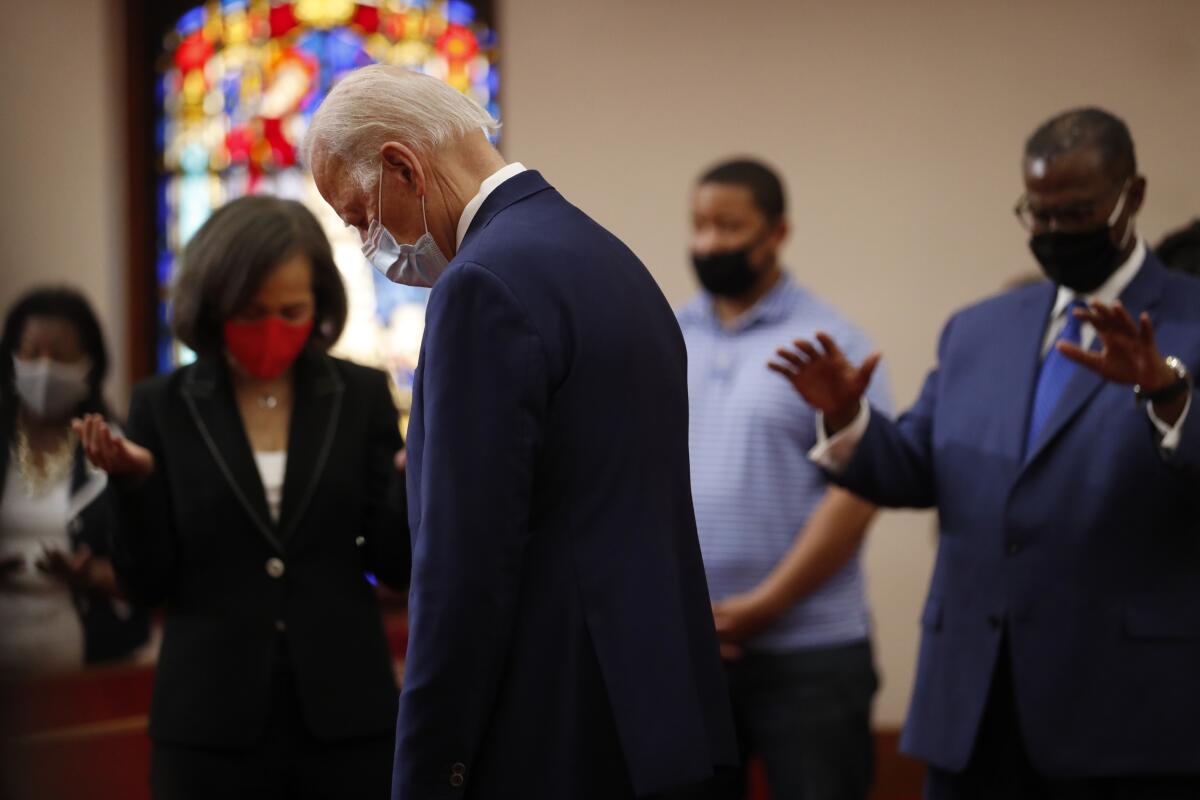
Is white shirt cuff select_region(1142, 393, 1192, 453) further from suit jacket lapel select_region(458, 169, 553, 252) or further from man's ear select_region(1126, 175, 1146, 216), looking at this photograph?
suit jacket lapel select_region(458, 169, 553, 252)

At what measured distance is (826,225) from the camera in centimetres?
534

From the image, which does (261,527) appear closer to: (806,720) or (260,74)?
(806,720)

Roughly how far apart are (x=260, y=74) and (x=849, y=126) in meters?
2.15

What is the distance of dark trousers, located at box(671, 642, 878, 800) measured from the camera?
297 cm

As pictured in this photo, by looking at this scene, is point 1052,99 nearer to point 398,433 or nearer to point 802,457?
point 802,457


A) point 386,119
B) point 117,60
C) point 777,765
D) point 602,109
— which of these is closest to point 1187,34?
point 602,109

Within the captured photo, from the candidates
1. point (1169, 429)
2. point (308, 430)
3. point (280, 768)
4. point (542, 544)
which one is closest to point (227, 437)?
point (308, 430)

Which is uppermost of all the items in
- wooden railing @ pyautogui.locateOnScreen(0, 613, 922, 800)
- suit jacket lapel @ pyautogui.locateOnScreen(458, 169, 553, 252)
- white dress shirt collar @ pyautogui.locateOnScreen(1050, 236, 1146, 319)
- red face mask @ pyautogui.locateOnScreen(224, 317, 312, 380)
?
suit jacket lapel @ pyautogui.locateOnScreen(458, 169, 553, 252)

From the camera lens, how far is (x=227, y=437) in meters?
2.55

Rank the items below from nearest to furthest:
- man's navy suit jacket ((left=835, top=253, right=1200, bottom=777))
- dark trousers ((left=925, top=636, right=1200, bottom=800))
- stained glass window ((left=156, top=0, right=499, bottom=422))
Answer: man's navy suit jacket ((left=835, top=253, right=1200, bottom=777)) → dark trousers ((left=925, top=636, right=1200, bottom=800)) → stained glass window ((left=156, top=0, right=499, bottom=422))

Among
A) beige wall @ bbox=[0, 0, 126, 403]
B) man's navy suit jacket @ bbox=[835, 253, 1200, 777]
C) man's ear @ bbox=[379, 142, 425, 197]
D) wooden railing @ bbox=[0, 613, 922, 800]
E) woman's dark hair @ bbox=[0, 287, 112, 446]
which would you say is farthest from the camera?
beige wall @ bbox=[0, 0, 126, 403]

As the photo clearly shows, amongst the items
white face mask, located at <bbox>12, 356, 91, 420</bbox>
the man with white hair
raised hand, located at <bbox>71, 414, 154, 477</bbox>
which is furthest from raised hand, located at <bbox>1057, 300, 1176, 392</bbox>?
white face mask, located at <bbox>12, 356, 91, 420</bbox>

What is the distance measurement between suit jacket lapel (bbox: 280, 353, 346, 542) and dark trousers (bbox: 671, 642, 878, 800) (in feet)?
3.32

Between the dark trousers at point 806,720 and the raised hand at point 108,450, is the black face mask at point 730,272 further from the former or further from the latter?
the raised hand at point 108,450
